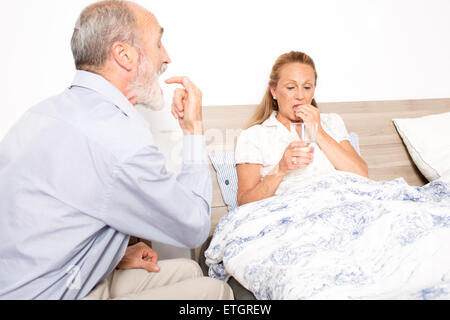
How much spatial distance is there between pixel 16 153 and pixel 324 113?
1.61 m

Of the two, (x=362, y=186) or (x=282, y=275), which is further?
(x=362, y=186)

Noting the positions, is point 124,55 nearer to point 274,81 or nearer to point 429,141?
point 274,81

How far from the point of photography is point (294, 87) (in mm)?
1788

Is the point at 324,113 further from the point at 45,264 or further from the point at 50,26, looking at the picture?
the point at 45,264

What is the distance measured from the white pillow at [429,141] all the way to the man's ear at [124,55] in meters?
1.65

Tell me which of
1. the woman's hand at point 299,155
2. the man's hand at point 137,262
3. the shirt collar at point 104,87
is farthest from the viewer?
the woman's hand at point 299,155

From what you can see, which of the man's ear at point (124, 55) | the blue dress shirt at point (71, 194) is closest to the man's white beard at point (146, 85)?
the man's ear at point (124, 55)

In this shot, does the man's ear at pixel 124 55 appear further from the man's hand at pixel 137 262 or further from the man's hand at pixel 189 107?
the man's hand at pixel 137 262

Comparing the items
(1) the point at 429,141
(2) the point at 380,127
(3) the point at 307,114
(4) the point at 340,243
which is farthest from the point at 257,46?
(4) the point at 340,243

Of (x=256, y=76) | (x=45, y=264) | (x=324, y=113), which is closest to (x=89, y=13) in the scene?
(x=45, y=264)

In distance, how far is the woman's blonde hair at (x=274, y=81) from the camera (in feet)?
6.04

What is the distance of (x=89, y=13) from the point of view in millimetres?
990

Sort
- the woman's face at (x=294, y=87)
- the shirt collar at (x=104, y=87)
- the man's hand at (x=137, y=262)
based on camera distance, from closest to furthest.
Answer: the shirt collar at (x=104, y=87) → the man's hand at (x=137, y=262) → the woman's face at (x=294, y=87)

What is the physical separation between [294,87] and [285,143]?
279mm
